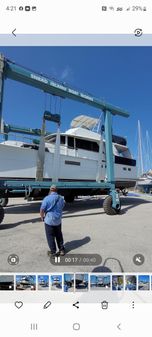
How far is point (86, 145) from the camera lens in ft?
26.2

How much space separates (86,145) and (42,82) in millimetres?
3336

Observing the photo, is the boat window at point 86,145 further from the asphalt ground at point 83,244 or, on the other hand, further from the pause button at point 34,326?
the pause button at point 34,326

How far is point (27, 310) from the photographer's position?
137 cm

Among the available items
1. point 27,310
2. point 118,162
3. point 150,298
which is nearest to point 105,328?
point 150,298

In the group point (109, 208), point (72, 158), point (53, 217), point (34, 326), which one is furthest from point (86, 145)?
point (34, 326)

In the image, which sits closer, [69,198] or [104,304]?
[104,304]

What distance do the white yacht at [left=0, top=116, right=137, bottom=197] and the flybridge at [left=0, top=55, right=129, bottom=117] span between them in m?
1.24

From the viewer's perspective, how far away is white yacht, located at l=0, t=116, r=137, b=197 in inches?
213

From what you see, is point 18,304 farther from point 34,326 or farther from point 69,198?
point 69,198

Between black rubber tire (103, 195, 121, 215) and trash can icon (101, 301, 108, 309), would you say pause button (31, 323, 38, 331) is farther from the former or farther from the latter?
black rubber tire (103, 195, 121, 215)

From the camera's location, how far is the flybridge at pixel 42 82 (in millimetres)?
4770

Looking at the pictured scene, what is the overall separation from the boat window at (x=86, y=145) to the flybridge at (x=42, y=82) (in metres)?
1.62

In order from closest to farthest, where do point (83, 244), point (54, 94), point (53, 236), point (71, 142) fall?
point (53, 236) → point (83, 244) → point (54, 94) → point (71, 142)

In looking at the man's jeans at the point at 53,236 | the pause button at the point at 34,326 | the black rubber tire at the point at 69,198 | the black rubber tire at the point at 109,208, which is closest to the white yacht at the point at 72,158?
the black rubber tire at the point at 109,208
